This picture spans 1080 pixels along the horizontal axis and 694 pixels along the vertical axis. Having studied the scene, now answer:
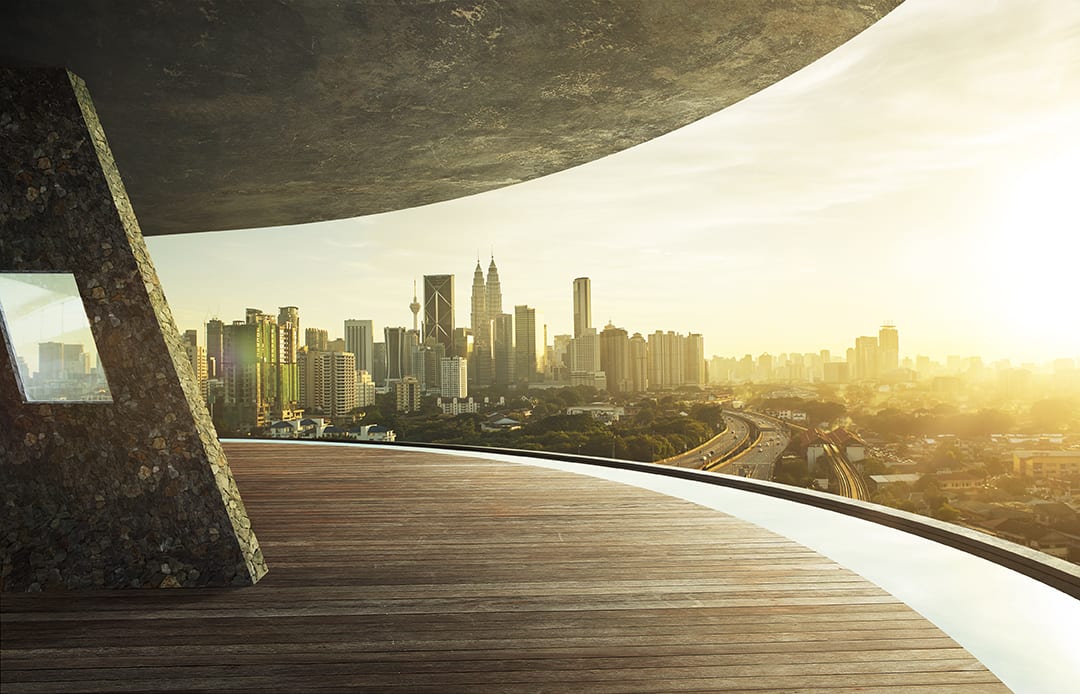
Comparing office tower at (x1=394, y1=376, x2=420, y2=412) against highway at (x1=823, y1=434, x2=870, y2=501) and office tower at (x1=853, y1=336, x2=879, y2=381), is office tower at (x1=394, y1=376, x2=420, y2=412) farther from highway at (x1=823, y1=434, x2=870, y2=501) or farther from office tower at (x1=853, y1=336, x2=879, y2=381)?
office tower at (x1=853, y1=336, x2=879, y2=381)

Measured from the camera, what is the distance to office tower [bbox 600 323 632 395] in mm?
12336

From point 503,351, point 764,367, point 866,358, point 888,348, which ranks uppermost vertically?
point 503,351

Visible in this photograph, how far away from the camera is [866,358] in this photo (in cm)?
1009

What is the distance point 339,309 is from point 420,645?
12.3 metres

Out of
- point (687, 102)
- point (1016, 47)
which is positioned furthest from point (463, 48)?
point (1016, 47)

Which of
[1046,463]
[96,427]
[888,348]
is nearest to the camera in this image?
[96,427]

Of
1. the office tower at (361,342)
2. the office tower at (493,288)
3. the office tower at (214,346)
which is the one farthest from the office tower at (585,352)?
the office tower at (214,346)

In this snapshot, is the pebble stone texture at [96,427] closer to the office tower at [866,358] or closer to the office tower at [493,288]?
the office tower at [866,358]

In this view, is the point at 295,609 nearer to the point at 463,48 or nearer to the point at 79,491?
the point at 79,491

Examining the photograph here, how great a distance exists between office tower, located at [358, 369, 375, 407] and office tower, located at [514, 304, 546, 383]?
8.83ft

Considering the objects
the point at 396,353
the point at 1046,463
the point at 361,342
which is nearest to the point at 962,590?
the point at 1046,463

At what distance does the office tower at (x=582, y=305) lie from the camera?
1445 centimetres

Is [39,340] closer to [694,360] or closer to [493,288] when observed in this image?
[694,360]

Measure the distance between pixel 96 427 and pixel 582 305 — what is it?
1183 cm
